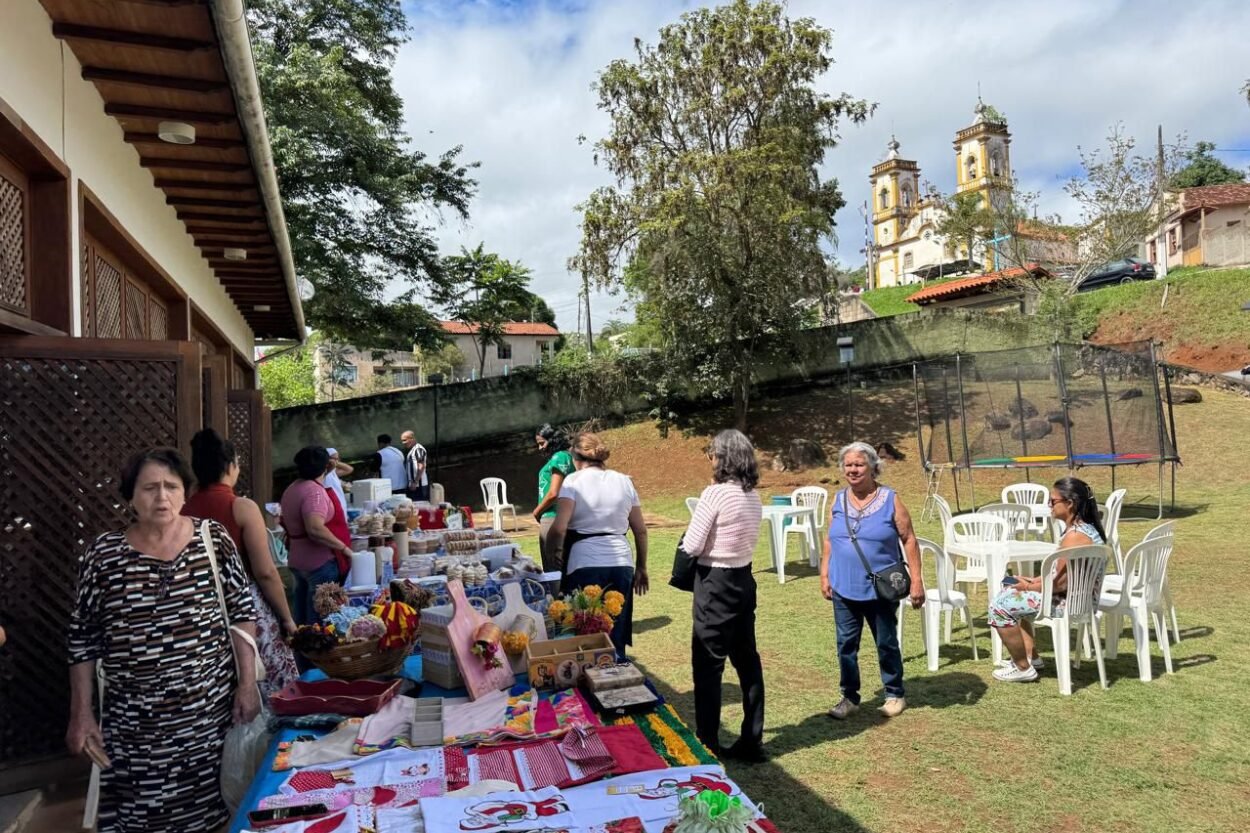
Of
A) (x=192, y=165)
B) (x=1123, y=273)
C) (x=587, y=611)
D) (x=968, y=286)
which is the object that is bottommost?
(x=587, y=611)

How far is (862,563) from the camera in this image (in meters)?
4.63

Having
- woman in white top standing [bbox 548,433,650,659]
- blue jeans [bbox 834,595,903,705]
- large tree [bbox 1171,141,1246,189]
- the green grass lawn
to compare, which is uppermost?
large tree [bbox 1171,141,1246,189]

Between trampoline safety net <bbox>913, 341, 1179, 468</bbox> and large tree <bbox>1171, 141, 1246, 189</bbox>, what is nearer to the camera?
trampoline safety net <bbox>913, 341, 1179, 468</bbox>

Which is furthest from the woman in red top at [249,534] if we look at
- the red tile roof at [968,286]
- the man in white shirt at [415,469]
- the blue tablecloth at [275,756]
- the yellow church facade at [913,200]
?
the yellow church facade at [913,200]

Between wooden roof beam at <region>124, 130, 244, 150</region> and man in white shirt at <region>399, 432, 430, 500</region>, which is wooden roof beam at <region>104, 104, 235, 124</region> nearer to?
wooden roof beam at <region>124, 130, 244, 150</region>

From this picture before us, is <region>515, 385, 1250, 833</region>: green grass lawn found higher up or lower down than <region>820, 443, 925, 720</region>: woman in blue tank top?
lower down

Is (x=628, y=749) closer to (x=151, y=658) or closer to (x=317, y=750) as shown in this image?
(x=317, y=750)

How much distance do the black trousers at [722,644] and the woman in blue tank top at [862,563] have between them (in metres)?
0.79

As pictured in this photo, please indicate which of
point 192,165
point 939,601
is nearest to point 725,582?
point 939,601

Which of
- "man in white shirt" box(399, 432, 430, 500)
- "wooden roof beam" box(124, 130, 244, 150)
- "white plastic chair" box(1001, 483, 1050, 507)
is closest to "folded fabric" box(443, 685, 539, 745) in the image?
"wooden roof beam" box(124, 130, 244, 150)

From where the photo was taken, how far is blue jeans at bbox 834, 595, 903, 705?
15.3ft

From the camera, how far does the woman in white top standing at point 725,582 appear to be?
4.03 m

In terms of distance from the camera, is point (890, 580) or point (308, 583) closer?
point (890, 580)

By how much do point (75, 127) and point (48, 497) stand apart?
6.48 ft
